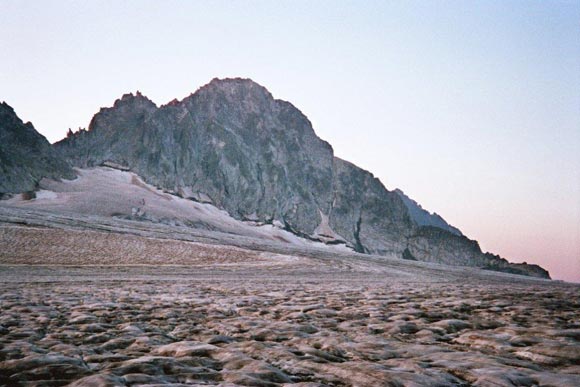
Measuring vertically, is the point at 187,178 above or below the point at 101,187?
above

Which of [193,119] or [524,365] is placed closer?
[524,365]

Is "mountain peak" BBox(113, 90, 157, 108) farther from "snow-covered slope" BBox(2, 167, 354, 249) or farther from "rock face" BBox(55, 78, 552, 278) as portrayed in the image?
"snow-covered slope" BBox(2, 167, 354, 249)

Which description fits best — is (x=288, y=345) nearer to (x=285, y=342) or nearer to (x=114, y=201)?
(x=285, y=342)

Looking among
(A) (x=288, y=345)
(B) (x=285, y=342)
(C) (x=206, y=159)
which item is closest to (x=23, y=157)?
(C) (x=206, y=159)

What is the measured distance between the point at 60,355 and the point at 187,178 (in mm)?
168033

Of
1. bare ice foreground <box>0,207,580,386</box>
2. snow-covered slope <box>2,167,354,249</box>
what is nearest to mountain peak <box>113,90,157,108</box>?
snow-covered slope <box>2,167,354,249</box>

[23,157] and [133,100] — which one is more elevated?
[133,100]

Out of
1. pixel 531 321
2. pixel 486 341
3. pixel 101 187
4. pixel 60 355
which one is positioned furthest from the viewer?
pixel 101 187

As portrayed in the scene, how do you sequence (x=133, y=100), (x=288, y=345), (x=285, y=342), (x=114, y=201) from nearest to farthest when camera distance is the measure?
(x=288, y=345) → (x=285, y=342) → (x=114, y=201) → (x=133, y=100)

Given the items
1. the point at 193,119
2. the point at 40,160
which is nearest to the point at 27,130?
the point at 40,160

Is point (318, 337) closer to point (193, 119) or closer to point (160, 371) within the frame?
point (160, 371)

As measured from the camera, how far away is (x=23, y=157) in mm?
114188

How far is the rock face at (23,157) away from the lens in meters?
105

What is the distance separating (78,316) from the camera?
684cm
